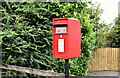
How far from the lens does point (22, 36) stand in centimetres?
425

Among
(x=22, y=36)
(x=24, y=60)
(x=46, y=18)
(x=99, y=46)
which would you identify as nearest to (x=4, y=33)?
(x=22, y=36)

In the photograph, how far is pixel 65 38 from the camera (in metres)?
2.79

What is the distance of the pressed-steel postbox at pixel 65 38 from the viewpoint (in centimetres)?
279

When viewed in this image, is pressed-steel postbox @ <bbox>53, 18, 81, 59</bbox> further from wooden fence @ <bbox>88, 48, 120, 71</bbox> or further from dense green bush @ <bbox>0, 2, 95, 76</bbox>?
wooden fence @ <bbox>88, 48, 120, 71</bbox>

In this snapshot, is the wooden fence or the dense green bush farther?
the wooden fence

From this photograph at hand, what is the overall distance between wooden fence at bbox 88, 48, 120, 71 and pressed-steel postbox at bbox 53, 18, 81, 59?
34.2 ft

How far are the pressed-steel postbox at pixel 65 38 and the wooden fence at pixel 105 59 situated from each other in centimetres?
1044

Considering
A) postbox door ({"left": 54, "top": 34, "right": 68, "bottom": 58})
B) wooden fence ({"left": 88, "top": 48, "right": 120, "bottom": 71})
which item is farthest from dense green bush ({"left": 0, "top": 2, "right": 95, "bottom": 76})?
wooden fence ({"left": 88, "top": 48, "right": 120, "bottom": 71})

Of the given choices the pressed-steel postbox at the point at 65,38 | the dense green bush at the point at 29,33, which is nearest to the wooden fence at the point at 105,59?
the dense green bush at the point at 29,33

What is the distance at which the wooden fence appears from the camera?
43.4ft

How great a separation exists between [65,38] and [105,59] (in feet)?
38.7

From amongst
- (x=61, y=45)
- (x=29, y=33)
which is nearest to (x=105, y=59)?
(x=29, y=33)

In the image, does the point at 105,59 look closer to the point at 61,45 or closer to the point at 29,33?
the point at 29,33

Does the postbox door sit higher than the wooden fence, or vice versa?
the postbox door
